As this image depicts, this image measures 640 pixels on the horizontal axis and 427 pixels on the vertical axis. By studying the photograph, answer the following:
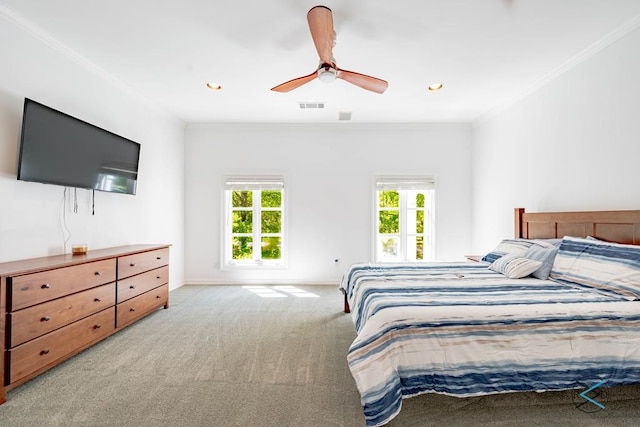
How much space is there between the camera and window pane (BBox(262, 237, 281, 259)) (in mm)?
5328

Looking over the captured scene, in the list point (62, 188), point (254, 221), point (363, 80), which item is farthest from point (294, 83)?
point (254, 221)

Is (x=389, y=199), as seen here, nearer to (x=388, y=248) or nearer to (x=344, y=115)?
(x=388, y=248)

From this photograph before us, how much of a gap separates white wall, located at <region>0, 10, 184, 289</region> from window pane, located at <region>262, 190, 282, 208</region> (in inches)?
55.7

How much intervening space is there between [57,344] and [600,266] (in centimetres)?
400

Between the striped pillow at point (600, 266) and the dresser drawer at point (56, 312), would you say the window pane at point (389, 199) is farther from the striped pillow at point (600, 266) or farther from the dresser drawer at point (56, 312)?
the dresser drawer at point (56, 312)

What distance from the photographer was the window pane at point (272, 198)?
5.31m

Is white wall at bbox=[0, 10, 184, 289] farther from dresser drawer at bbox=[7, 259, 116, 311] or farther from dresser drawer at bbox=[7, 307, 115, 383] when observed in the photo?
dresser drawer at bbox=[7, 307, 115, 383]

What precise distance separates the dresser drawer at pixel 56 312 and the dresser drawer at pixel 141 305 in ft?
0.66

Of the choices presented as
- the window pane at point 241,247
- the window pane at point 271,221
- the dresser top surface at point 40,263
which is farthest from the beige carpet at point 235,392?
the window pane at point 271,221

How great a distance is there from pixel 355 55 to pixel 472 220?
3.53 m

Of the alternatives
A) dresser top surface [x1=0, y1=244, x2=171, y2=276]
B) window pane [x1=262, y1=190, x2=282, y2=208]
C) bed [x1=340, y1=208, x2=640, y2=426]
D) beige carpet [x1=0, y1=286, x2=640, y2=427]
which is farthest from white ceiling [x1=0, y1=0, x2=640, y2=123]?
beige carpet [x1=0, y1=286, x2=640, y2=427]

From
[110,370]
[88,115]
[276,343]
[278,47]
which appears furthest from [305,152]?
[110,370]

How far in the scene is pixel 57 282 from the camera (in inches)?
90.1

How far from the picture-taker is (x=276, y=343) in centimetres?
284
